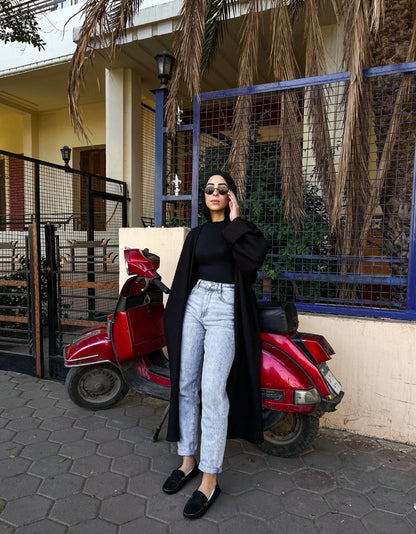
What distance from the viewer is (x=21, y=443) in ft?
9.53

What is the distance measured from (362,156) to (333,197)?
423mm

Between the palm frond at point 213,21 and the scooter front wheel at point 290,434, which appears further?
the palm frond at point 213,21

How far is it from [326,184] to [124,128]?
5595 millimetres

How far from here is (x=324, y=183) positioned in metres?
3.40

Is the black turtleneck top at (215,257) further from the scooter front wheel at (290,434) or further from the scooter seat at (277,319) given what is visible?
the scooter front wheel at (290,434)

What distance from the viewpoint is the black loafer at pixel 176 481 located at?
2.31m

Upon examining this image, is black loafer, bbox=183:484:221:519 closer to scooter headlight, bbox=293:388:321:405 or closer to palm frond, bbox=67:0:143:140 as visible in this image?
scooter headlight, bbox=293:388:321:405

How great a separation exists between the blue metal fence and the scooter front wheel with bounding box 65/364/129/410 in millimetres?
1626

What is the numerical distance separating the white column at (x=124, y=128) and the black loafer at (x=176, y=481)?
5.98 metres

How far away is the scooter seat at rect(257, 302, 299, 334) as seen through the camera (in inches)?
98.8

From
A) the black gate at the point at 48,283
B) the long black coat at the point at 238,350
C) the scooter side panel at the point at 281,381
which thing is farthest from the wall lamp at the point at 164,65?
the scooter side panel at the point at 281,381

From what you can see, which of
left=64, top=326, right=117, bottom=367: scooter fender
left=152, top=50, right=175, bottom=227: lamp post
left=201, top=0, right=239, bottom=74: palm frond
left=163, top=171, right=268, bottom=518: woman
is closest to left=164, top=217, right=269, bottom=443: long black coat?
left=163, top=171, right=268, bottom=518: woman

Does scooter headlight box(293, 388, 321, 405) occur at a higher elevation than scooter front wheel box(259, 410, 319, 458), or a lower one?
higher

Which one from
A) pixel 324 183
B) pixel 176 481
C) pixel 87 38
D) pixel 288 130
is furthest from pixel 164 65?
pixel 176 481
